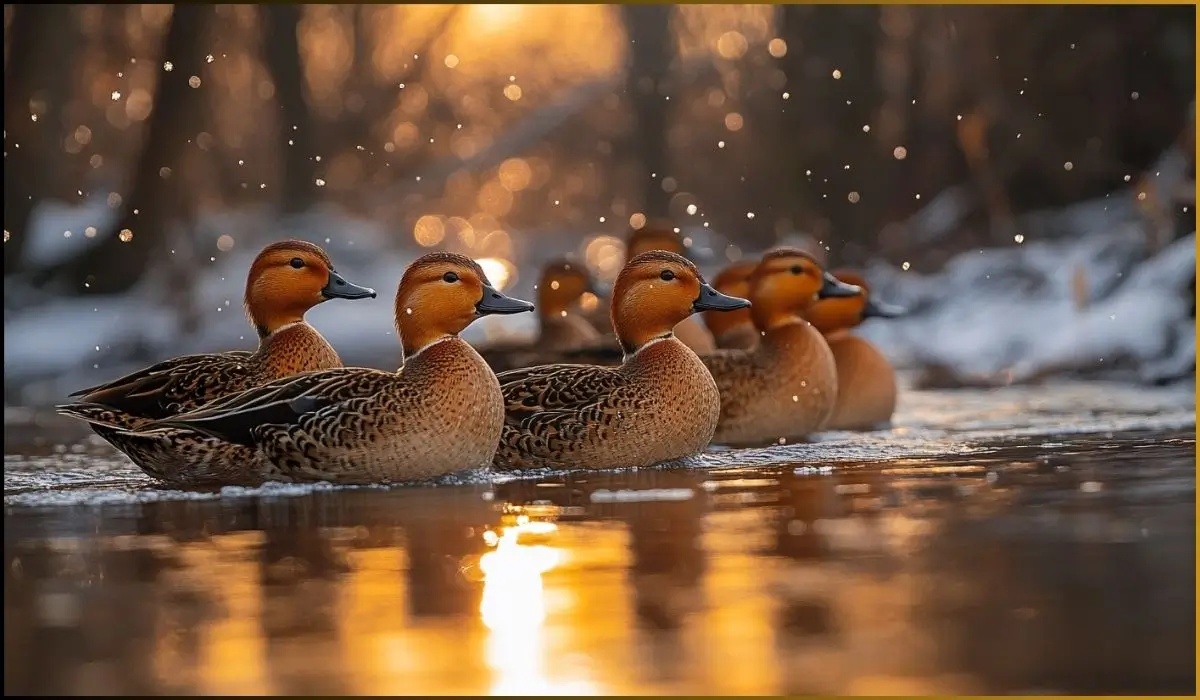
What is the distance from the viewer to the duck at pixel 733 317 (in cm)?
1209

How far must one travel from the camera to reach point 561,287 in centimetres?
1389

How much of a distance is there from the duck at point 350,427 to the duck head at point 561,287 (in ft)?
17.2

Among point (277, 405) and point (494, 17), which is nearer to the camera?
point (277, 405)

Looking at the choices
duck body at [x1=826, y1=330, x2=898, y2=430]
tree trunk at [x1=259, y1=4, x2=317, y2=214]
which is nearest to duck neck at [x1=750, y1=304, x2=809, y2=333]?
duck body at [x1=826, y1=330, x2=898, y2=430]

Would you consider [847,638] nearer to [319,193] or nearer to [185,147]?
[185,147]

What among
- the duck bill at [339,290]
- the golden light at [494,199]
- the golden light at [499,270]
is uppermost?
the golden light at [494,199]

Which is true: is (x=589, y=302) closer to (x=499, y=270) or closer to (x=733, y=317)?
(x=733, y=317)

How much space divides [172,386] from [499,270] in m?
18.1

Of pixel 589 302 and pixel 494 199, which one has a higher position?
pixel 494 199

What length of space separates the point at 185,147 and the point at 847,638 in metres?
16.1

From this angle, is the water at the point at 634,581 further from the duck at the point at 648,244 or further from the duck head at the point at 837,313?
the duck at the point at 648,244

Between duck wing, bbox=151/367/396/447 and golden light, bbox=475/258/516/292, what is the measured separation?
52.2 ft

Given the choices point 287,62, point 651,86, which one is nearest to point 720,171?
point 651,86

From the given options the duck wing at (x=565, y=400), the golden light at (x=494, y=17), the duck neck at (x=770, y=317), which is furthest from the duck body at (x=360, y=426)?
the golden light at (x=494, y=17)
